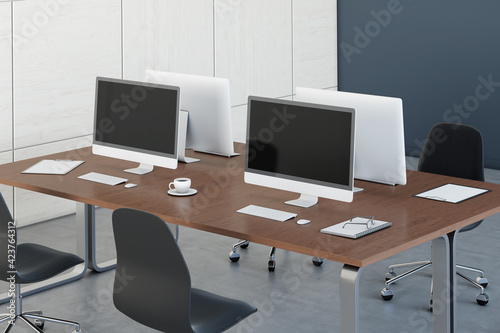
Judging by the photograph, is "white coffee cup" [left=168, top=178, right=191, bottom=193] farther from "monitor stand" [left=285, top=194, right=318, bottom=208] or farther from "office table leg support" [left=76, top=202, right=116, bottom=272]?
"office table leg support" [left=76, top=202, right=116, bottom=272]

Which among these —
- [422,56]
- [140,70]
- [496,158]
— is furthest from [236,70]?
[496,158]

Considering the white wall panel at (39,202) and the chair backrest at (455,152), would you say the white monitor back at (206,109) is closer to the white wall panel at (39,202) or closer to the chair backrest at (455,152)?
the chair backrest at (455,152)

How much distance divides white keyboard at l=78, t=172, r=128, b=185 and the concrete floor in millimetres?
730

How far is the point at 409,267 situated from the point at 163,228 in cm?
246

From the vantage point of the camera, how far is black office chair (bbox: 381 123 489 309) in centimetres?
488

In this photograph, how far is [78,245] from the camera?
16.9ft

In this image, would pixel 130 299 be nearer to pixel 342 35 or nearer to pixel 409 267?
pixel 409 267

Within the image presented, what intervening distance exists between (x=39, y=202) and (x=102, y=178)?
188 cm

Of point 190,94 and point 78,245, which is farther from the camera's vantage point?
point 78,245

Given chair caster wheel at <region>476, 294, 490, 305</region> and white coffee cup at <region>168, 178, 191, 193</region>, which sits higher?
white coffee cup at <region>168, 178, 191, 193</region>

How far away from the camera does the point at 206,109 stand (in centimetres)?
476

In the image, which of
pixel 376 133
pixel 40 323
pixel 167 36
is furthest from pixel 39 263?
pixel 167 36

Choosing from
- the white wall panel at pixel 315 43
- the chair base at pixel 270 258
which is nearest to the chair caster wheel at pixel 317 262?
the chair base at pixel 270 258

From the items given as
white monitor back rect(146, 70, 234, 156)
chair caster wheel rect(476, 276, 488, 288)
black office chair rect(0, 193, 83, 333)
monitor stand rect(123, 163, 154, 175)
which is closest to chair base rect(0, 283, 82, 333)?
black office chair rect(0, 193, 83, 333)
